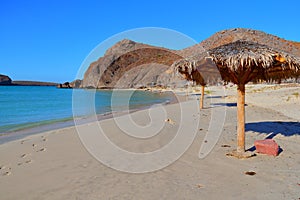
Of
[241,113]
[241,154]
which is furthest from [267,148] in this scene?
[241,113]

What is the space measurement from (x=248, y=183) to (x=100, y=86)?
12073 centimetres

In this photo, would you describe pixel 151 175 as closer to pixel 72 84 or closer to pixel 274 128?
pixel 274 128

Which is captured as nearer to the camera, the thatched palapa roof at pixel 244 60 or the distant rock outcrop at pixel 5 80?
the thatched palapa roof at pixel 244 60

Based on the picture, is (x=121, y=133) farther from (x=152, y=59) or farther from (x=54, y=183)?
(x=152, y=59)

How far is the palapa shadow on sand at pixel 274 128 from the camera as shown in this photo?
802 centimetres

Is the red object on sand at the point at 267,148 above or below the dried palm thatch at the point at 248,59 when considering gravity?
below

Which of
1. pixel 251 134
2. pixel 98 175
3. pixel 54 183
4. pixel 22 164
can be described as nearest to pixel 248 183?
pixel 98 175

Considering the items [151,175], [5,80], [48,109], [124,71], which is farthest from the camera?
[5,80]

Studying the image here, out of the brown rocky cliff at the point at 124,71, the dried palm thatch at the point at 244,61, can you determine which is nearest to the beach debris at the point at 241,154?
the dried palm thatch at the point at 244,61

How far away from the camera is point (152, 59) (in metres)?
63.4

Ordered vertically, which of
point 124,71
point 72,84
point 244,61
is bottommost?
point 244,61

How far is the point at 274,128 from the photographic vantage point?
28.8ft

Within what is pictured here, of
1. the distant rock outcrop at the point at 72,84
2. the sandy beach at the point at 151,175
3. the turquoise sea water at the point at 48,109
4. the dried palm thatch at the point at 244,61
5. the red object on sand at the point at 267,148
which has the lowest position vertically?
the turquoise sea water at the point at 48,109

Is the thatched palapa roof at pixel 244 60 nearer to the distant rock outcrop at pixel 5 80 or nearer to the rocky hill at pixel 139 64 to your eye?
the rocky hill at pixel 139 64
